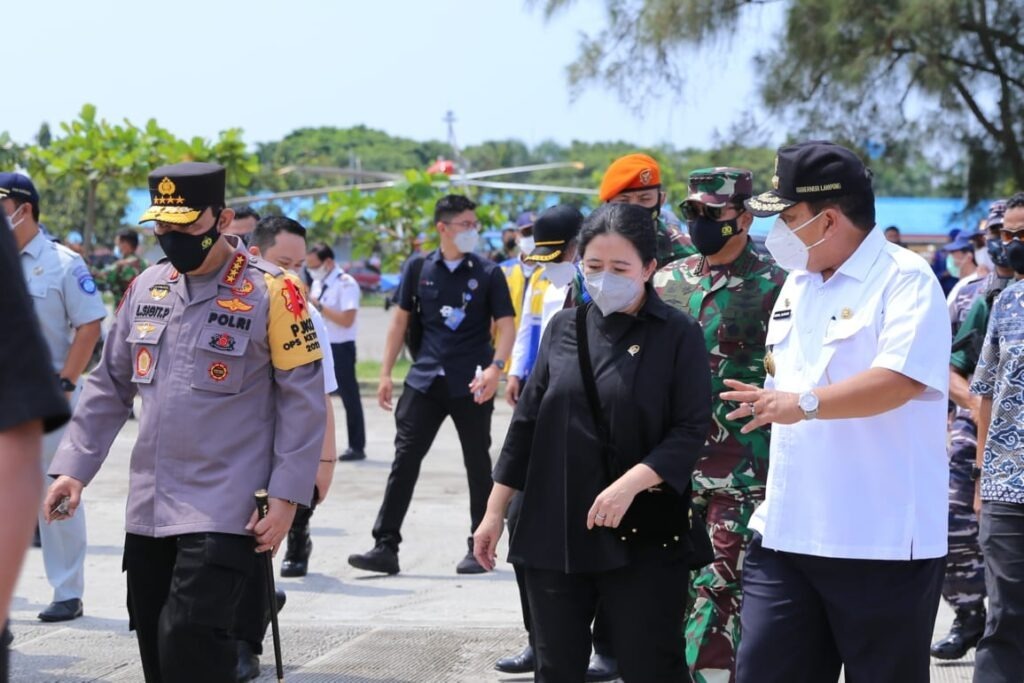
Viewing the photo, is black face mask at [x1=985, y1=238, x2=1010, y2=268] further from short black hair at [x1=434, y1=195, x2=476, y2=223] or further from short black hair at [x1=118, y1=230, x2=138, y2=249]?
short black hair at [x1=118, y1=230, x2=138, y2=249]

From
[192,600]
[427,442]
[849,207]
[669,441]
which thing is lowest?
[427,442]

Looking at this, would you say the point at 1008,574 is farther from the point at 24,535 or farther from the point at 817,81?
the point at 817,81

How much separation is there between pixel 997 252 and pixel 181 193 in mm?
3649

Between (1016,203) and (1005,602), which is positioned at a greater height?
(1016,203)

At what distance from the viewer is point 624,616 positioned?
175 inches

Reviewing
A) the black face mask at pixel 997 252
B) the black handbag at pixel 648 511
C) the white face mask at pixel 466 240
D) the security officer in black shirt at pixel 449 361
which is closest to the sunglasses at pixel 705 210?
the black handbag at pixel 648 511

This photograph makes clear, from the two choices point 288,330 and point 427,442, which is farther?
point 427,442

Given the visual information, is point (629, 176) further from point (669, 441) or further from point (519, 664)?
point (519, 664)

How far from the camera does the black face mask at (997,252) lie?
6250 mm

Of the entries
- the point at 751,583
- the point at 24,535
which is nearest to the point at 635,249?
the point at 751,583

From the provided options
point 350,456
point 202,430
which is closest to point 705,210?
point 202,430

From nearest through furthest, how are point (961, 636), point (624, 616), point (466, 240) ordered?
point (624, 616) → point (961, 636) → point (466, 240)

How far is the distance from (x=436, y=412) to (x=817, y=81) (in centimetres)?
1517

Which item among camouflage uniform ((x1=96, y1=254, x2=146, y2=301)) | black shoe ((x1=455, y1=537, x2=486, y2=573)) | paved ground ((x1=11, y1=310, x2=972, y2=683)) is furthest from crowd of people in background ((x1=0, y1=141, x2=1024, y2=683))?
camouflage uniform ((x1=96, y1=254, x2=146, y2=301))
